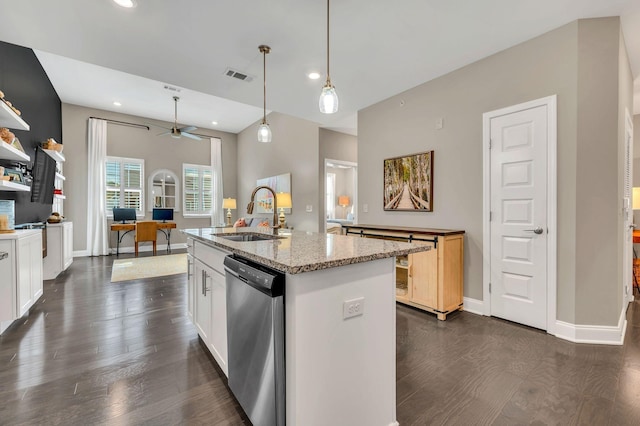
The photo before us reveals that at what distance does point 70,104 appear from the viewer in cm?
642

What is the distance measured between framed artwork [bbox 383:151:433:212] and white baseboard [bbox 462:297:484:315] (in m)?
1.10

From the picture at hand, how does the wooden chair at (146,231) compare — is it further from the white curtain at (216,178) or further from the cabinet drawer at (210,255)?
the cabinet drawer at (210,255)

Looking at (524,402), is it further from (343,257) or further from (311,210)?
(311,210)

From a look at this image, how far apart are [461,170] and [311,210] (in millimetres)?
3122

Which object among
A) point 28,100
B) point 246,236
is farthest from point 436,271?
point 28,100

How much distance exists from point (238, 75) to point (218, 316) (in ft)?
9.28

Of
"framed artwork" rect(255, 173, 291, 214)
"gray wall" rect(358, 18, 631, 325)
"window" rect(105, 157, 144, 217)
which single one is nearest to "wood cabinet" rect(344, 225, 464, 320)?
"gray wall" rect(358, 18, 631, 325)

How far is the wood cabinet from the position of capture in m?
2.89

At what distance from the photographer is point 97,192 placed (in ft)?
22.0

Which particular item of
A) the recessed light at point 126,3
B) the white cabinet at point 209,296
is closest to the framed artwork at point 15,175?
the recessed light at point 126,3

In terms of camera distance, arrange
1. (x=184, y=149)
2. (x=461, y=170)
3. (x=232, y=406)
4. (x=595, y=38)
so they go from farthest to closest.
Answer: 1. (x=184, y=149)
2. (x=461, y=170)
3. (x=595, y=38)
4. (x=232, y=406)

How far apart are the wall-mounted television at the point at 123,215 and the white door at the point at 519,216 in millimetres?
7509

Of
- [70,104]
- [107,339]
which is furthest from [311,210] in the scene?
[70,104]

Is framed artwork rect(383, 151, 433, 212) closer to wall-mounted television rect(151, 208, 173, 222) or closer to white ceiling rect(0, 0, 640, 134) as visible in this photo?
white ceiling rect(0, 0, 640, 134)
